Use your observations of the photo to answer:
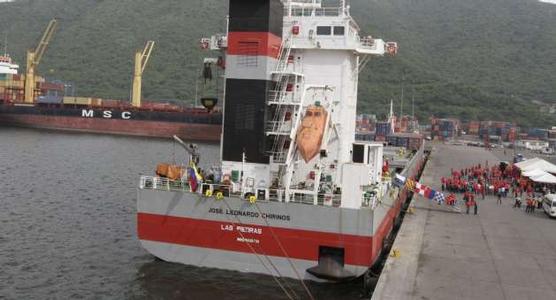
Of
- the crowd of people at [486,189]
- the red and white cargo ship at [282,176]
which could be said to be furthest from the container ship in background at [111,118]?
the red and white cargo ship at [282,176]

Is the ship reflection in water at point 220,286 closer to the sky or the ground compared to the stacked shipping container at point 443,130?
closer to the ground

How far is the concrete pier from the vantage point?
1360cm

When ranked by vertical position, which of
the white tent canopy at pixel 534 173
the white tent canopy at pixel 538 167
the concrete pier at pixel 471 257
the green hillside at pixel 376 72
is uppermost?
the green hillside at pixel 376 72

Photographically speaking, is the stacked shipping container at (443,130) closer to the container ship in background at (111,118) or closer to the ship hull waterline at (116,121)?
the container ship in background at (111,118)

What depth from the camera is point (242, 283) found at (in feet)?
53.9

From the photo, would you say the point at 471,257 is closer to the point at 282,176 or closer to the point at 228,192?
the point at 282,176

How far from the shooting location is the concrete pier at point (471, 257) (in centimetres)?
1360

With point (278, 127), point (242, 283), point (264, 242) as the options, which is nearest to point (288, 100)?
point (278, 127)

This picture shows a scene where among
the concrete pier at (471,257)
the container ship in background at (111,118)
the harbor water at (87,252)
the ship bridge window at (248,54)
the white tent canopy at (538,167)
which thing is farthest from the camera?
the container ship in background at (111,118)

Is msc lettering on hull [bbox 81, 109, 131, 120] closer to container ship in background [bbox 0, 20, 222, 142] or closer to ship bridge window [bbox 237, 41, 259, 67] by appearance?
container ship in background [bbox 0, 20, 222, 142]

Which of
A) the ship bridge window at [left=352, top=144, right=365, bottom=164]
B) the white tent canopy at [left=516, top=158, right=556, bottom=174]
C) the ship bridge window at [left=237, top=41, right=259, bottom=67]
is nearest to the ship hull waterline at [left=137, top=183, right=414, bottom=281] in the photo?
the ship bridge window at [left=352, top=144, right=365, bottom=164]

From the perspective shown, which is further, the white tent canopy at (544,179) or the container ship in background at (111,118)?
the container ship in background at (111,118)

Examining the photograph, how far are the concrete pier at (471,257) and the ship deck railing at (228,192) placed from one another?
2534mm

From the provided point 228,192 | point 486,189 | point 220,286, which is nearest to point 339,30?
point 228,192
